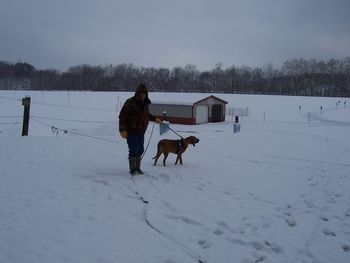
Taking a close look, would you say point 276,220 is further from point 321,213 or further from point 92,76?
point 92,76

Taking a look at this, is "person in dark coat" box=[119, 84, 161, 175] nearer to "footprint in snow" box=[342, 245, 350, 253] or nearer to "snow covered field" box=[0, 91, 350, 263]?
"snow covered field" box=[0, 91, 350, 263]

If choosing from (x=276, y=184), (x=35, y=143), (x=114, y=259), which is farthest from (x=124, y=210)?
(x=35, y=143)

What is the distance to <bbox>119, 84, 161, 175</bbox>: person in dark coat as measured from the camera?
709 cm

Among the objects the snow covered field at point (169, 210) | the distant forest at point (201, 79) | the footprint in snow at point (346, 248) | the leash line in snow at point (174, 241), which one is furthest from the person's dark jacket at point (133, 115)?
the distant forest at point (201, 79)

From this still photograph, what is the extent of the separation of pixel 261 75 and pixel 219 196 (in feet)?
374

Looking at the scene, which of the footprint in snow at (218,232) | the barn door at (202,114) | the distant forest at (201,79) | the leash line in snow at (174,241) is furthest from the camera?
the distant forest at (201,79)

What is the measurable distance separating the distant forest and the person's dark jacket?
91457 mm

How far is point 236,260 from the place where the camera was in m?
3.84

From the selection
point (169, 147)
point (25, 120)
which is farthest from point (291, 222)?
point (25, 120)

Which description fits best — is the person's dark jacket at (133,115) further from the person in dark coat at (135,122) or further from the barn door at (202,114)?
the barn door at (202,114)

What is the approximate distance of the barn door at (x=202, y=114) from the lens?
29469mm

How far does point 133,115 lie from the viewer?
281 inches

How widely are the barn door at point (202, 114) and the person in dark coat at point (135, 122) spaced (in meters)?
22.1

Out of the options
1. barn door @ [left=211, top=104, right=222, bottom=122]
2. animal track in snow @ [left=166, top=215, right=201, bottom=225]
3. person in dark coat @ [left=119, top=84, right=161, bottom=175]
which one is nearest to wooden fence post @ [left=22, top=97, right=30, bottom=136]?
person in dark coat @ [left=119, top=84, right=161, bottom=175]
